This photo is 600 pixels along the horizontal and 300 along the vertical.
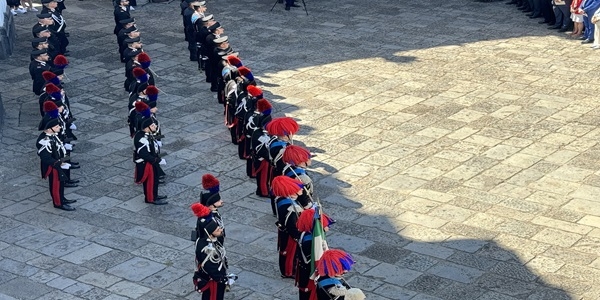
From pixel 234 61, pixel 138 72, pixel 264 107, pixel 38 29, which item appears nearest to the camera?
pixel 264 107

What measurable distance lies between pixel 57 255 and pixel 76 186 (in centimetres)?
236

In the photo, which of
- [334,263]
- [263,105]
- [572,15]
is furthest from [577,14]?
[334,263]

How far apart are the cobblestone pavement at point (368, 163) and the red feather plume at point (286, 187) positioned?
1220mm

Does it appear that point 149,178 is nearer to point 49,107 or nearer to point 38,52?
point 49,107

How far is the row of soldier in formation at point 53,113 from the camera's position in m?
15.1

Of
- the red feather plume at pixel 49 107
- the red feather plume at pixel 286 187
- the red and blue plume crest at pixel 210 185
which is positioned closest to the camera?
the red feather plume at pixel 286 187

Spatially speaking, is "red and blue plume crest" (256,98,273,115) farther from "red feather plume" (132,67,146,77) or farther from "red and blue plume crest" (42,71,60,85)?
"red and blue plume crest" (42,71,60,85)

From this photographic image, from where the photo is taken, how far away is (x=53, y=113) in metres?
15.4

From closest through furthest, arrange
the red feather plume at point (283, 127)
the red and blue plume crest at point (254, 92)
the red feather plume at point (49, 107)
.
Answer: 1. the red feather plume at point (283, 127)
2. the red feather plume at point (49, 107)
3. the red and blue plume crest at point (254, 92)

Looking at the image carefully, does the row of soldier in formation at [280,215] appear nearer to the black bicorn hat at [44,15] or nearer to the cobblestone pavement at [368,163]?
the cobblestone pavement at [368,163]

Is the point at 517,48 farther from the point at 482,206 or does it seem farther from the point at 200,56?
the point at 482,206

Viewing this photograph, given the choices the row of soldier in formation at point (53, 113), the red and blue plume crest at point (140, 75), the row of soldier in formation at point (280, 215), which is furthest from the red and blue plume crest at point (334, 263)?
the red and blue plume crest at point (140, 75)

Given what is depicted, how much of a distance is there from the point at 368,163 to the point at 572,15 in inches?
315

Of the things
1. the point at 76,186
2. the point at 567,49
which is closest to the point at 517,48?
the point at 567,49
